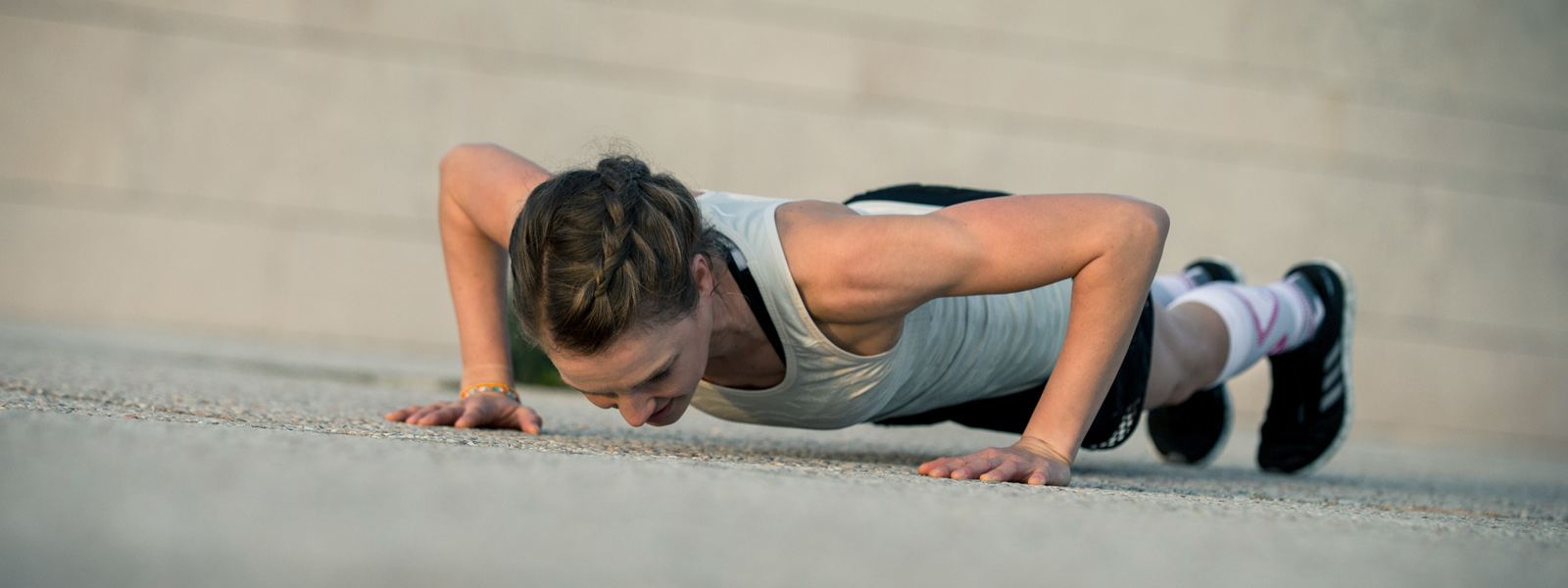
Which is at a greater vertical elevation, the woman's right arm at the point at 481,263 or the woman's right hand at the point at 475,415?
the woman's right arm at the point at 481,263

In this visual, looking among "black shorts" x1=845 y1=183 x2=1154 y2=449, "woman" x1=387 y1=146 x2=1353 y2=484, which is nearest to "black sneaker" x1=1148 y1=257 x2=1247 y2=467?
"woman" x1=387 y1=146 x2=1353 y2=484

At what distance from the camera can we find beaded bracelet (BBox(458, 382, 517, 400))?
1919mm

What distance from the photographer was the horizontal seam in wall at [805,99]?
5.11 metres

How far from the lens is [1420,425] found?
19.3 feet

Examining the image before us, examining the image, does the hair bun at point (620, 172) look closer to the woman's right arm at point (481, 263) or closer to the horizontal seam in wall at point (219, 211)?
the woman's right arm at point (481, 263)

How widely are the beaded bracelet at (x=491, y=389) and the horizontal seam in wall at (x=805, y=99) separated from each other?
3.68 meters

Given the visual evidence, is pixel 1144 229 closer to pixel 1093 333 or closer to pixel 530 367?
pixel 1093 333

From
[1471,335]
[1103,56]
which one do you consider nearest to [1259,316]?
[1103,56]

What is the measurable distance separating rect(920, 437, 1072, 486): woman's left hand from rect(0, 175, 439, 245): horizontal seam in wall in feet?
14.4

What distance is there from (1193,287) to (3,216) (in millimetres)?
5337

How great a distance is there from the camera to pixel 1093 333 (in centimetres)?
157

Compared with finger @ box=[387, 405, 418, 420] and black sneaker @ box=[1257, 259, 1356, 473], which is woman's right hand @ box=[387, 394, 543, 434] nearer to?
finger @ box=[387, 405, 418, 420]

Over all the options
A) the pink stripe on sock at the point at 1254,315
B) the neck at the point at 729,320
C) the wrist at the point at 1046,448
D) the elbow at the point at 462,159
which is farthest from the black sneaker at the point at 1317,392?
the elbow at the point at 462,159

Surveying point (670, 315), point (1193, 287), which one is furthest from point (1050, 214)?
point (1193, 287)
